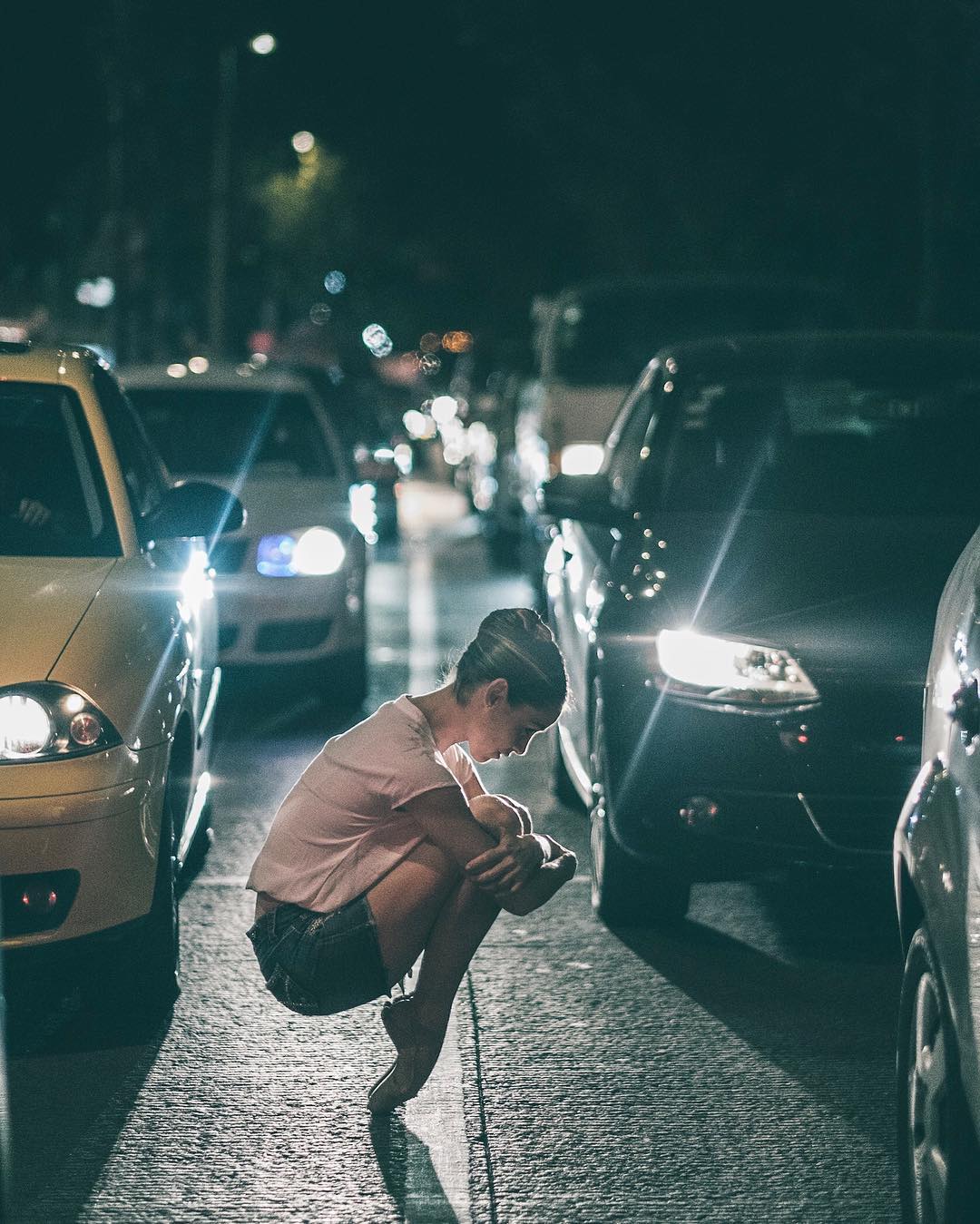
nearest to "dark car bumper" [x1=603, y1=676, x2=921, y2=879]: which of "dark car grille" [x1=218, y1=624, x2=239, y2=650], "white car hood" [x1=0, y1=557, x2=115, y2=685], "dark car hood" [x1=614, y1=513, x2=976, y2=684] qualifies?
"dark car hood" [x1=614, y1=513, x2=976, y2=684]

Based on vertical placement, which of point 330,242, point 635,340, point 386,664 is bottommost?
point 330,242

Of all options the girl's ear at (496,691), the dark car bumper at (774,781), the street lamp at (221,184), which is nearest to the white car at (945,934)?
the girl's ear at (496,691)

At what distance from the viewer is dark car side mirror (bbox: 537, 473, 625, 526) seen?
7.25 metres

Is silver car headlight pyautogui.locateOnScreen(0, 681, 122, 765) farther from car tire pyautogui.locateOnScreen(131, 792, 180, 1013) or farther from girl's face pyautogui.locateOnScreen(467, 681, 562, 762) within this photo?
girl's face pyautogui.locateOnScreen(467, 681, 562, 762)

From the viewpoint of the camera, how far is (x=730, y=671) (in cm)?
602

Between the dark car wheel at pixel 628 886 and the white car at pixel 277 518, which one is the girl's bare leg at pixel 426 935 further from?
the white car at pixel 277 518

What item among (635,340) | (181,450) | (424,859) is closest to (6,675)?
(424,859)

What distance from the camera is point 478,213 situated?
4712 centimetres

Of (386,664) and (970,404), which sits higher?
(970,404)

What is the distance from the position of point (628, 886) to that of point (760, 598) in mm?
991

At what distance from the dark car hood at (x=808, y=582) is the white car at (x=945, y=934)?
1541 mm

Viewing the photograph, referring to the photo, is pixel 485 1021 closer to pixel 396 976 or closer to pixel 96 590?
pixel 396 976

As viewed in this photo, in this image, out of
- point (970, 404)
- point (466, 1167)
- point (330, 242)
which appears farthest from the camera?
point (330, 242)

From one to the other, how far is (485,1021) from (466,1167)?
1076 millimetres
